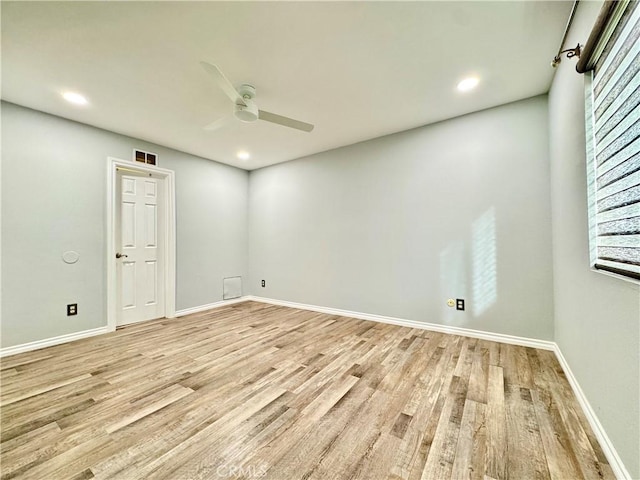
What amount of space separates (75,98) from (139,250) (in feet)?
6.43

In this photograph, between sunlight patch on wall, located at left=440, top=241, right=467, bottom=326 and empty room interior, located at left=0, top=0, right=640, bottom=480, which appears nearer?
empty room interior, located at left=0, top=0, right=640, bottom=480

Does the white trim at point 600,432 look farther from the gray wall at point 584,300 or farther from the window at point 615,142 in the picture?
the window at point 615,142

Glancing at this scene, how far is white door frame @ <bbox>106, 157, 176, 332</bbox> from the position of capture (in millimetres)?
3160

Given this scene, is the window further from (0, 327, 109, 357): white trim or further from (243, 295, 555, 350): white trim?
(0, 327, 109, 357): white trim

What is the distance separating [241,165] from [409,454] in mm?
4697

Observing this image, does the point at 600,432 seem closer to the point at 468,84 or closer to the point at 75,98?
the point at 468,84

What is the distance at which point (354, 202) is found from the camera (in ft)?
12.2

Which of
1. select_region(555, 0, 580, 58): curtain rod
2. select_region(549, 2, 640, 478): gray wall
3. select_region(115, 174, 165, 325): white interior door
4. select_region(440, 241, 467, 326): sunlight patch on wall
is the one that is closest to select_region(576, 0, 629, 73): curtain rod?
select_region(549, 2, 640, 478): gray wall

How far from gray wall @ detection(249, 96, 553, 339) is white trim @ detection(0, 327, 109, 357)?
8.41 ft

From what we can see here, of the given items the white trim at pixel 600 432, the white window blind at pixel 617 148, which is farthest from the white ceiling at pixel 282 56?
the white trim at pixel 600 432

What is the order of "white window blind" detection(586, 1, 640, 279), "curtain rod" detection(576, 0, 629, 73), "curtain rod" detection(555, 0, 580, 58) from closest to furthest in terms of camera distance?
"white window blind" detection(586, 1, 640, 279), "curtain rod" detection(576, 0, 629, 73), "curtain rod" detection(555, 0, 580, 58)

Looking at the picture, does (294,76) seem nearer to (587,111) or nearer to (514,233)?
(587,111)

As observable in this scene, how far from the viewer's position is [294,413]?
5.19 feet

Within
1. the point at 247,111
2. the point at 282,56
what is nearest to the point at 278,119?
the point at 247,111
